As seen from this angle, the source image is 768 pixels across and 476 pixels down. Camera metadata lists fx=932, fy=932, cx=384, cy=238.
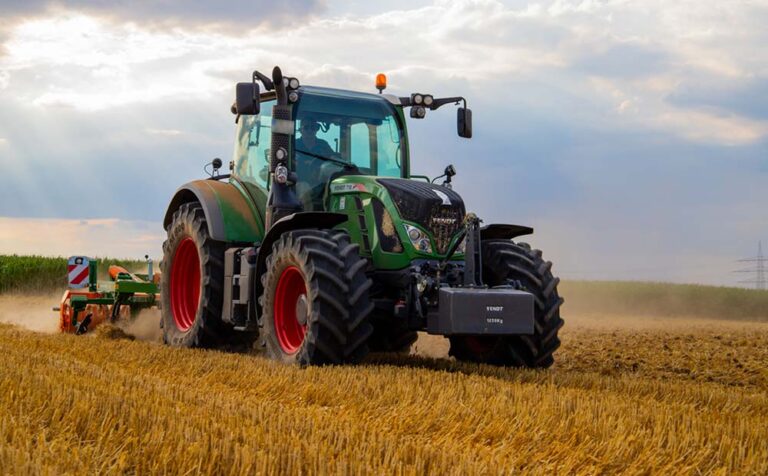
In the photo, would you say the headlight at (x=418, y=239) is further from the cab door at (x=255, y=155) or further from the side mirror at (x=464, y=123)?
the cab door at (x=255, y=155)

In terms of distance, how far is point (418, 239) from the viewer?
8547 millimetres

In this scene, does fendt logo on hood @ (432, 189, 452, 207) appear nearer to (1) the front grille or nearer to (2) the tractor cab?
(1) the front grille

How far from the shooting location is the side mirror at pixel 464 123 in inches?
383

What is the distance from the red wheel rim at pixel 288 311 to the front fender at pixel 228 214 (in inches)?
55.5

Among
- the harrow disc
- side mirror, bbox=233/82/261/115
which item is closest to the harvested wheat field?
side mirror, bbox=233/82/261/115

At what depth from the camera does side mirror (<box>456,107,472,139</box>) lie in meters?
9.73

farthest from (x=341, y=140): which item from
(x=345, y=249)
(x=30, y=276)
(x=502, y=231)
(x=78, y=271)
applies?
(x=30, y=276)

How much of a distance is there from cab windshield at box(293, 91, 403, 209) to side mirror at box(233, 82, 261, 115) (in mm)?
889

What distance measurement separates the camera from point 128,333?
39.7 feet

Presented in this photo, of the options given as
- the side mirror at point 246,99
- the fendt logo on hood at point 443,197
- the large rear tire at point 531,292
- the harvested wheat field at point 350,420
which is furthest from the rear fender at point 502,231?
the side mirror at point 246,99

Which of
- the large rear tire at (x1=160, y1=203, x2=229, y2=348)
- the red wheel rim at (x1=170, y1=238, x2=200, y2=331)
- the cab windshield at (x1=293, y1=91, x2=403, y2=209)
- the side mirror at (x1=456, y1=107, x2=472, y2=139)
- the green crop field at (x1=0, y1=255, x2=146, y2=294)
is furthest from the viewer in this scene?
the green crop field at (x1=0, y1=255, x2=146, y2=294)

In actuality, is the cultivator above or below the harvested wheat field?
above

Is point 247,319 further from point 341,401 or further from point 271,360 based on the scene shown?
point 341,401

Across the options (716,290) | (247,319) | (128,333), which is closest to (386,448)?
(247,319)
